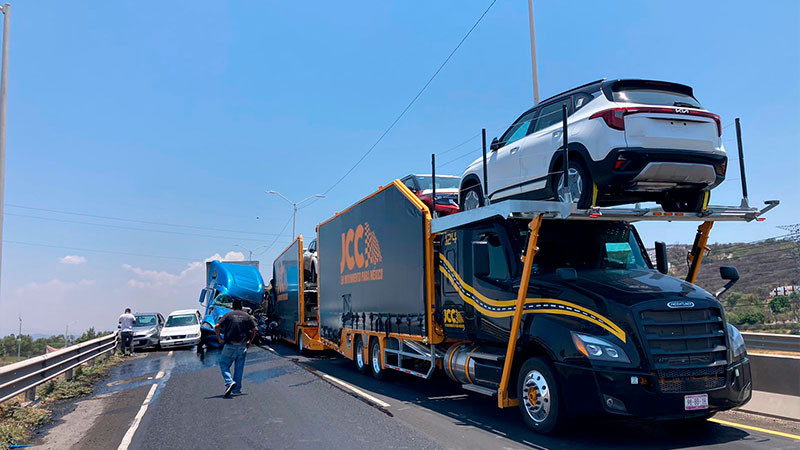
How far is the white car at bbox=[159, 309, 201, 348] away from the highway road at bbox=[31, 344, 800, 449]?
1130cm

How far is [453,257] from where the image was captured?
343 inches

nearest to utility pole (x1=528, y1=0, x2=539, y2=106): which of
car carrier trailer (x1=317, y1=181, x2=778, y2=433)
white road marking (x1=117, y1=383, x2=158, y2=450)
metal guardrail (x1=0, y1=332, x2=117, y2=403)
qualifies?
car carrier trailer (x1=317, y1=181, x2=778, y2=433)

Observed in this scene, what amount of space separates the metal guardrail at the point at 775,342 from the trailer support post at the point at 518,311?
1200cm

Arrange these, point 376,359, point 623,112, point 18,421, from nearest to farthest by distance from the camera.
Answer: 1. point 623,112
2. point 18,421
3. point 376,359

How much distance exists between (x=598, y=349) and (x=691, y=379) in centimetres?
91

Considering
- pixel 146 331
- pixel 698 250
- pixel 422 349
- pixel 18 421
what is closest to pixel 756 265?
pixel 146 331

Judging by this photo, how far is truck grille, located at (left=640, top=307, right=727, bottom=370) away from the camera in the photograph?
225 inches

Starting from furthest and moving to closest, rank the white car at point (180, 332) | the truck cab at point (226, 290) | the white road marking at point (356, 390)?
the white car at point (180, 332), the truck cab at point (226, 290), the white road marking at point (356, 390)

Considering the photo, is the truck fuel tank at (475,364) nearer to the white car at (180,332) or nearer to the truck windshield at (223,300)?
the truck windshield at (223,300)

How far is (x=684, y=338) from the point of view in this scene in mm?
5812

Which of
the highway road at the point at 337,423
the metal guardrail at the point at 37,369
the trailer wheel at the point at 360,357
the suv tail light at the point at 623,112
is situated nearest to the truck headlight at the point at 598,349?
the highway road at the point at 337,423

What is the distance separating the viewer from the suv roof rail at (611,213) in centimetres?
651

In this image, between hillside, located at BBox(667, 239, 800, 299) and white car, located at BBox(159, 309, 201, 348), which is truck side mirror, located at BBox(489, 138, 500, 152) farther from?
hillside, located at BBox(667, 239, 800, 299)

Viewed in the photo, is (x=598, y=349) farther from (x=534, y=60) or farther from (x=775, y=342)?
(x=775, y=342)
